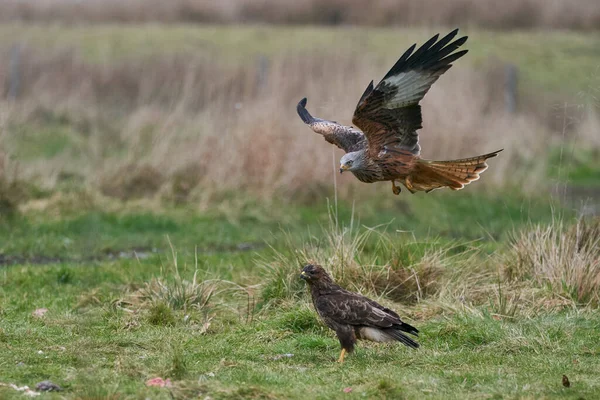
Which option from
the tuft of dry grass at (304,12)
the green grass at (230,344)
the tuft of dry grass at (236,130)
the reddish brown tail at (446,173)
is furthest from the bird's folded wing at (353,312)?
the tuft of dry grass at (304,12)

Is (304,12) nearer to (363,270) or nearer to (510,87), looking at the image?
(510,87)

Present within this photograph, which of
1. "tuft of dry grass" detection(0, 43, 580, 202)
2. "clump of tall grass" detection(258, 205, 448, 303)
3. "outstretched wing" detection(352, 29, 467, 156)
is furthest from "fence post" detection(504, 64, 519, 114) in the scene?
"outstretched wing" detection(352, 29, 467, 156)

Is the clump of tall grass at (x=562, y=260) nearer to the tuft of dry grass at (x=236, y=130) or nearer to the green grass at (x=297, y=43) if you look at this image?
the tuft of dry grass at (x=236, y=130)

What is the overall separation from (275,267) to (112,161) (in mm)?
6979

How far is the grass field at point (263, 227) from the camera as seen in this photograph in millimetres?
7270

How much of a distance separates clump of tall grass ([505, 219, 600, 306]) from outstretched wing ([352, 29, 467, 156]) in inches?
87.2

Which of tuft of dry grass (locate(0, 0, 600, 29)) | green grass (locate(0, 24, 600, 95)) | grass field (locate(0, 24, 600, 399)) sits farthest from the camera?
tuft of dry grass (locate(0, 0, 600, 29))

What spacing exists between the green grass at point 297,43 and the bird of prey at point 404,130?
15.6 m

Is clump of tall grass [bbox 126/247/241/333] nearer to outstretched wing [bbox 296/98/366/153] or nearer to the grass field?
the grass field

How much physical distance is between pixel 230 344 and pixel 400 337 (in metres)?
1.46

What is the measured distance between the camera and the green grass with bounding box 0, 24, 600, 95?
24.8 meters

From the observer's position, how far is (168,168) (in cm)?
1580

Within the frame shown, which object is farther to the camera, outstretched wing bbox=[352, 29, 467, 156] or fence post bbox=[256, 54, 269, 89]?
fence post bbox=[256, 54, 269, 89]

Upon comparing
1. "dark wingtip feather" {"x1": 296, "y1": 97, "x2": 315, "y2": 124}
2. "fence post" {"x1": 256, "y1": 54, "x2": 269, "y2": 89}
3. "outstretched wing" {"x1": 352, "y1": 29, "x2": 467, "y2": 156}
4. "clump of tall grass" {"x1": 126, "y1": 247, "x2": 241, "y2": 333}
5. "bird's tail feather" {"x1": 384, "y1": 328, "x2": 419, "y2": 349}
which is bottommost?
"clump of tall grass" {"x1": 126, "y1": 247, "x2": 241, "y2": 333}
